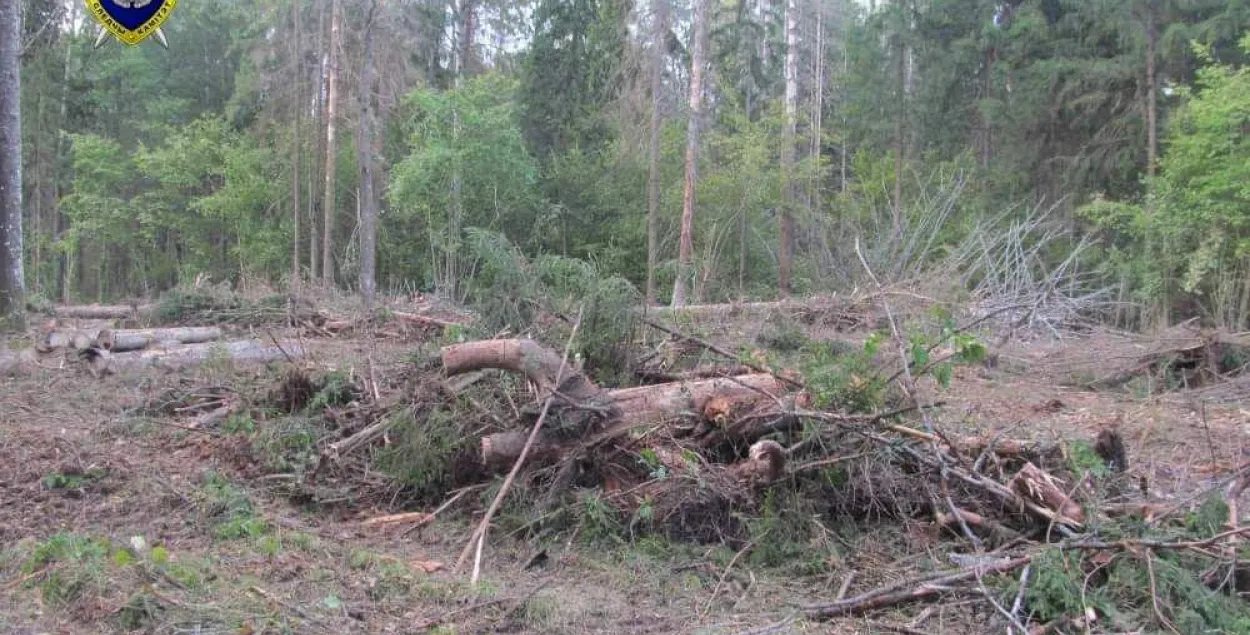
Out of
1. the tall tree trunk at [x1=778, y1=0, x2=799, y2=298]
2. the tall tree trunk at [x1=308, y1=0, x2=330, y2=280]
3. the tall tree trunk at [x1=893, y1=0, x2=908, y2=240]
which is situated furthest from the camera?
the tall tree trunk at [x1=893, y1=0, x2=908, y2=240]

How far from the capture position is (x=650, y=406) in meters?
5.70

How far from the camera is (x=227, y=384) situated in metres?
8.36

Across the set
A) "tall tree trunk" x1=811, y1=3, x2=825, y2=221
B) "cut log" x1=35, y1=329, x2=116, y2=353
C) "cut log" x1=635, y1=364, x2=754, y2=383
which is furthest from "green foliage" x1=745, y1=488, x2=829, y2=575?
"tall tree trunk" x1=811, y1=3, x2=825, y2=221

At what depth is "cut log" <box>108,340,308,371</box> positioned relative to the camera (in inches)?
374

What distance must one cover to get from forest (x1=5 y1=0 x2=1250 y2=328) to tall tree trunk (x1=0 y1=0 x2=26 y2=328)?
15.6ft

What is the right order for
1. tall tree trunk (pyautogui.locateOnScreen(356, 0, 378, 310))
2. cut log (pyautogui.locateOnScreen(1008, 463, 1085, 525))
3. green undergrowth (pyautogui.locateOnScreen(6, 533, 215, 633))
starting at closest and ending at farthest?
green undergrowth (pyautogui.locateOnScreen(6, 533, 215, 633)), cut log (pyautogui.locateOnScreen(1008, 463, 1085, 525)), tall tree trunk (pyautogui.locateOnScreen(356, 0, 378, 310))

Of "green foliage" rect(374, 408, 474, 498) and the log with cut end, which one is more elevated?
the log with cut end

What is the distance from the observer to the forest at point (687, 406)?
423cm

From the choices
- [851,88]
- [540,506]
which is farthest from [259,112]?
[540,506]

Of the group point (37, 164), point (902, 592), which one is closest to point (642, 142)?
point (37, 164)

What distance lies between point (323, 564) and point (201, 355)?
243 inches

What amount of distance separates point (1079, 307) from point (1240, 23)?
→ 12514 mm

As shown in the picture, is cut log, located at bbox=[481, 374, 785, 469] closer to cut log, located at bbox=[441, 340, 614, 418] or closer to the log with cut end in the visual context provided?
cut log, located at bbox=[441, 340, 614, 418]

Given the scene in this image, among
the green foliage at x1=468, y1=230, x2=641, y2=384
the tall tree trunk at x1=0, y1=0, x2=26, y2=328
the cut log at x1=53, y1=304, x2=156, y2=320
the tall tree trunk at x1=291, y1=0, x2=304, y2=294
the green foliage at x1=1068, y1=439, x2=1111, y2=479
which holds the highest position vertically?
the tall tree trunk at x1=291, y1=0, x2=304, y2=294
